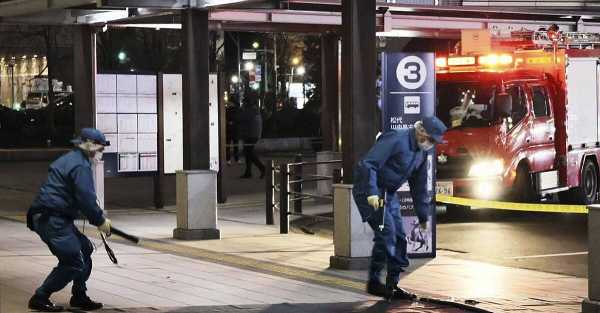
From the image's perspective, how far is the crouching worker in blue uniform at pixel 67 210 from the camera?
9.79m

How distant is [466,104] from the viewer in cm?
1931

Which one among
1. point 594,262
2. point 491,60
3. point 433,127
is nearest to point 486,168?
point 491,60

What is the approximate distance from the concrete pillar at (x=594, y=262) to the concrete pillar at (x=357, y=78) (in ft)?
11.7

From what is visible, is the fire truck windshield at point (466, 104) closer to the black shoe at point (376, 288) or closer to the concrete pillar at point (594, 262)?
the black shoe at point (376, 288)

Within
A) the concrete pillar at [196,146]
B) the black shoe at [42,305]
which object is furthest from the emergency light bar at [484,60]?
the black shoe at [42,305]

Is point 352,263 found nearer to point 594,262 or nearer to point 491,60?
point 594,262

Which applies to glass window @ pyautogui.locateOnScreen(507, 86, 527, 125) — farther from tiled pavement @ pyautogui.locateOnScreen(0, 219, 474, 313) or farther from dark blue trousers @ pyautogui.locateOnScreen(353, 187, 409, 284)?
dark blue trousers @ pyautogui.locateOnScreen(353, 187, 409, 284)

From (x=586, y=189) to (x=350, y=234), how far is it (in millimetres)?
9488

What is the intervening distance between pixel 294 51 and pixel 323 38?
3293 cm

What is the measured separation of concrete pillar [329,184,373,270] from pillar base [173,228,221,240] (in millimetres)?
3307

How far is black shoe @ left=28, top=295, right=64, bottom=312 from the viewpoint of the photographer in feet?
33.0

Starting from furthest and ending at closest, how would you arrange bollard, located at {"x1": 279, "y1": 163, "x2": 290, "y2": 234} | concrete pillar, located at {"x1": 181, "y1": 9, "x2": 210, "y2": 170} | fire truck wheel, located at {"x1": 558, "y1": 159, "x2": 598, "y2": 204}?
fire truck wheel, located at {"x1": 558, "y1": 159, "x2": 598, "y2": 204} < bollard, located at {"x1": 279, "y1": 163, "x2": 290, "y2": 234} < concrete pillar, located at {"x1": 181, "y1": 9, "x2": 210, "y2": 170}

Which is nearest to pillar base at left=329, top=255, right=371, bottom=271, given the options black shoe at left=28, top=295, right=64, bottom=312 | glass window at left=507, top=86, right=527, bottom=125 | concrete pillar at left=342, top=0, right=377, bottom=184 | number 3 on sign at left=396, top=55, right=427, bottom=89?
concrete pillar at left=342, top=0, right=377, bottom=184

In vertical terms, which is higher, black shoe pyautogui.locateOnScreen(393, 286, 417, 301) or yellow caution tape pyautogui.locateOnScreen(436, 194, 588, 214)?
yellow caution tape pyautogui.locateOnScreen(436, 194, 588, 214)
